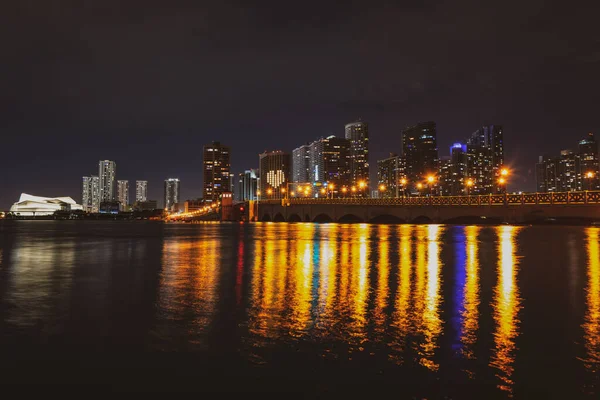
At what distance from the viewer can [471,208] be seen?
83.8 metres

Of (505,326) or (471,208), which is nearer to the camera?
(505,326)

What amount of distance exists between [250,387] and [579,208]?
254ft

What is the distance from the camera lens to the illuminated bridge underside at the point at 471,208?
2813 inches

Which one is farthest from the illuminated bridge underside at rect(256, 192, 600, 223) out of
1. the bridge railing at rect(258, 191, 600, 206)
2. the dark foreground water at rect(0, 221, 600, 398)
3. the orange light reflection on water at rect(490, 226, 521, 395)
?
the orange light reflection on water at rect(490, 226, 521, 395)

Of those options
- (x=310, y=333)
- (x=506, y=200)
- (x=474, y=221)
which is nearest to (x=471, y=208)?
(x=506, y=200)

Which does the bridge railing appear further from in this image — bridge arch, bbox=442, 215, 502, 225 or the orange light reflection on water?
the orange light reflection on water

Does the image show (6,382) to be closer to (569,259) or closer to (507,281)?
(507,281)

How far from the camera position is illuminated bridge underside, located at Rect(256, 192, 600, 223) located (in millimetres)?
71438

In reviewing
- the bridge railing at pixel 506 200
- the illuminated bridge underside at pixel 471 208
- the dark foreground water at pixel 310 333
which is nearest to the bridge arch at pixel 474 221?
the illuminated bridge underside at pixel 471 208

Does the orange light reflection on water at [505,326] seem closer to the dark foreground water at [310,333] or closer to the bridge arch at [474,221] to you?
the dark foreground water at [310,333]

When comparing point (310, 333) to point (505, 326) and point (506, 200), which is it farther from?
point (506, 200)

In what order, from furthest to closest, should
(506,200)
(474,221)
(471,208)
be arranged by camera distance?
(474,221) → (471,208) → (506,200)

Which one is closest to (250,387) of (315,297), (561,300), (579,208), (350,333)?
(350,333)

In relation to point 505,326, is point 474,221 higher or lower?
higher
